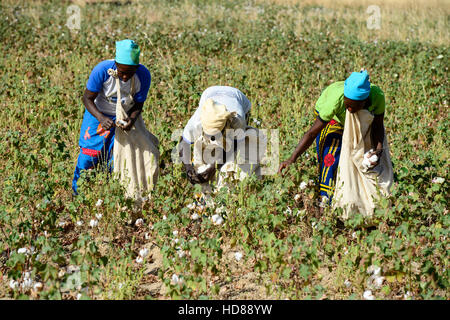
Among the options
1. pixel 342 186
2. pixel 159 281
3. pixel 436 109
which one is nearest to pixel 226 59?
pixel 436 109

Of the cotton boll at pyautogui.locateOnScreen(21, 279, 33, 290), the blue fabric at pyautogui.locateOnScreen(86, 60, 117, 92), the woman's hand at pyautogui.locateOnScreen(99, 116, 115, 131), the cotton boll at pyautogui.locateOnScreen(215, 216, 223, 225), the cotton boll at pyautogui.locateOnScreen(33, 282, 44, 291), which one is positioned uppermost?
the blue fabric at pyautogui.locateOnScreen(86, 60, 117, 92)

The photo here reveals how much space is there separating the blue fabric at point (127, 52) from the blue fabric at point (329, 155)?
1.66 metres

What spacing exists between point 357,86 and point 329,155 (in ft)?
2.52

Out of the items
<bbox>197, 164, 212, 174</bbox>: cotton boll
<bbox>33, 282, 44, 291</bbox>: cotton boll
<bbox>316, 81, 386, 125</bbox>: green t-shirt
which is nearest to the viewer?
<bbox>33, 282, 44, 291</bbox>: cotton boll

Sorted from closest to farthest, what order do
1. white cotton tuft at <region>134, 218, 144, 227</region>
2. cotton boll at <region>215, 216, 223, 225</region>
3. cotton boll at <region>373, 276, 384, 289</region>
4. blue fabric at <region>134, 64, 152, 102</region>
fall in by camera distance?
1. cotton boll at <region>373, 276, 384, 289</region>
2. cotton boll at <region>215, 216, 223, 225</region>
3. white cotton tuft at <region>134, 218, 144, 227</region>
4. blue fabric at <region>134, 64, 152, 102</region>

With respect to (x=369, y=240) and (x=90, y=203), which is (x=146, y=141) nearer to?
(x=90, y=203)

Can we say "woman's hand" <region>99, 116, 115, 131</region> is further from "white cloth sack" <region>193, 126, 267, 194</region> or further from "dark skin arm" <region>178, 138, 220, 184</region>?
"white cloth sack" <region>193, 126, 267, 194</region>

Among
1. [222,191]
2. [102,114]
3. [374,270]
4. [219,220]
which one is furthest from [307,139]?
[102,114]

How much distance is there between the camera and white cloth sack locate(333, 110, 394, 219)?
4234mm

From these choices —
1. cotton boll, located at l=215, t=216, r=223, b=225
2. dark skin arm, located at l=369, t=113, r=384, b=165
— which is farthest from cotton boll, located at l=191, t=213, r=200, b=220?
dark skin arm, located at l=369, t=113, r=384, b=165

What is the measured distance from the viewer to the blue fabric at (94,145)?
4.64 meters

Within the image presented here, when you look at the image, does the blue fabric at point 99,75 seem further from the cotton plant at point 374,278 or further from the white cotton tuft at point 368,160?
the cotton plant at point 374,278

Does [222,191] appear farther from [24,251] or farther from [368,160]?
[24,251]
